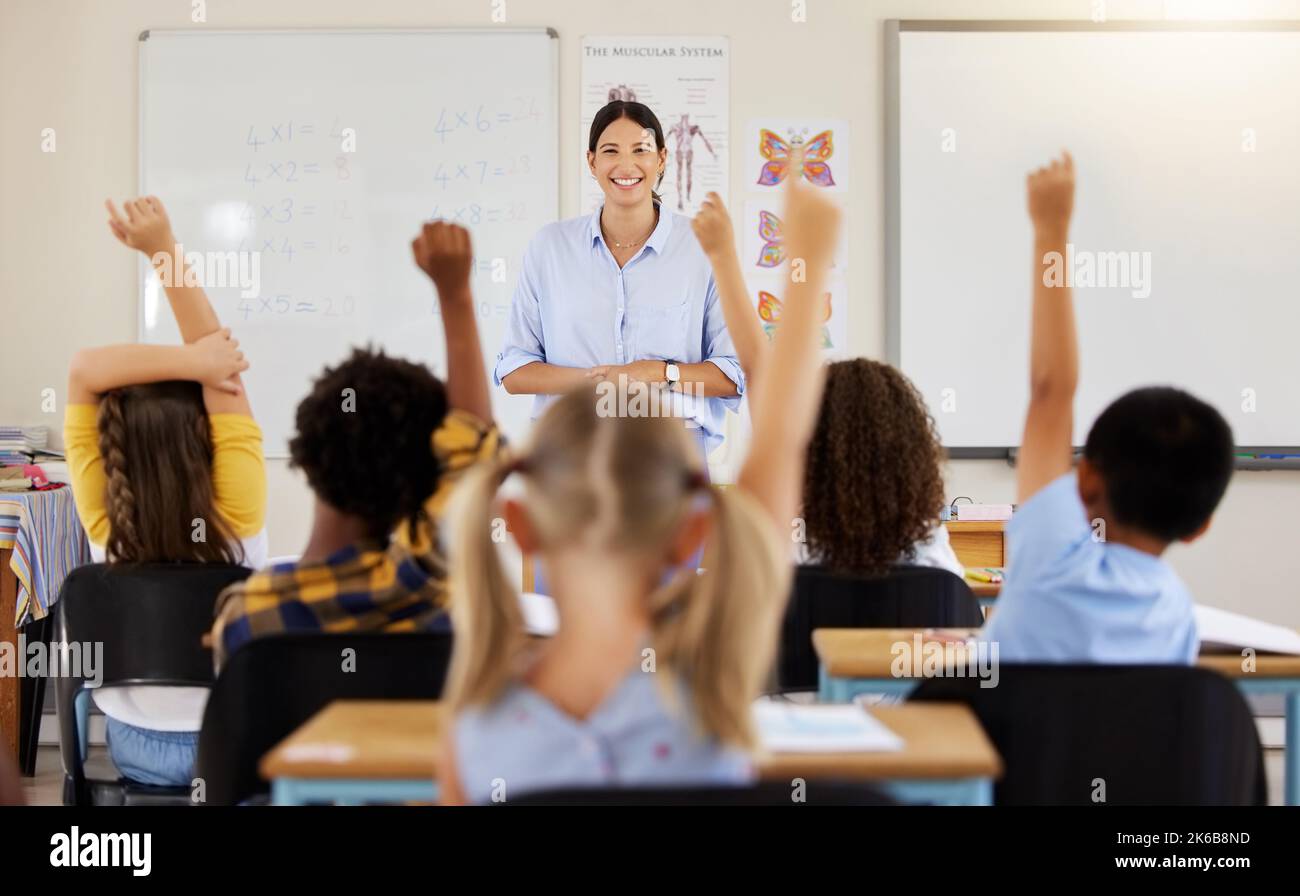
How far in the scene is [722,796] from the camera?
888 mm

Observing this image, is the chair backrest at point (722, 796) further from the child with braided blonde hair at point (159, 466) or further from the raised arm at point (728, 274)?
the child with braided blonde hair at point (159, 466)

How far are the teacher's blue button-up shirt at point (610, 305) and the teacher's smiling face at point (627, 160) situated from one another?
141 mm

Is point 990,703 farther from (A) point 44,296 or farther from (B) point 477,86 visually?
(A) point 44,296

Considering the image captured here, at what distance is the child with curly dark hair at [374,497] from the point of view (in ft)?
4.89

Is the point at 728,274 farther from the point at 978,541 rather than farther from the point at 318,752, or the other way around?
the point at 978,541

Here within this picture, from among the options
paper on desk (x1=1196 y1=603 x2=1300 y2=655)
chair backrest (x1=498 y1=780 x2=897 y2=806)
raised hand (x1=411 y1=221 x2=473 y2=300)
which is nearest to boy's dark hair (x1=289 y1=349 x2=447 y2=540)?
raised hand (x1=411 y1=221 x2=473 y2=300)

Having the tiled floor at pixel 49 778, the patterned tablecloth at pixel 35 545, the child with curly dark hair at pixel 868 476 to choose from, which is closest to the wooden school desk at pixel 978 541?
the tiled floor at pixel 49 778

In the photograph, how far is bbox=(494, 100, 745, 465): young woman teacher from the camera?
3.36 meters

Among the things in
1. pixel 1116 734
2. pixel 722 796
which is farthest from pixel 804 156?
pixel 722 796

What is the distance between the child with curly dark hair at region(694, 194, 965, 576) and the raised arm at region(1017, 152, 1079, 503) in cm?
56

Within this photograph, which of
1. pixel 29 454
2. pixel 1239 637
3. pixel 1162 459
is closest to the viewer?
pixel 1162 459

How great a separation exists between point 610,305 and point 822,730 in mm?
2458
